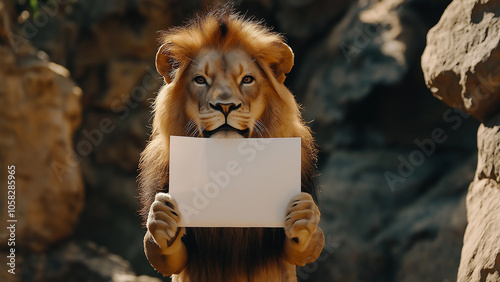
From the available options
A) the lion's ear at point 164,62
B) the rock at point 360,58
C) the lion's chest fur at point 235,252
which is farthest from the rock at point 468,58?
the rock at point 360,58

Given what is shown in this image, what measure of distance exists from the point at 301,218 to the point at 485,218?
90 centimetres

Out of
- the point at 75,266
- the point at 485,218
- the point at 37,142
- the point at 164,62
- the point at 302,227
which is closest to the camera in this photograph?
Answer: the point at 302,227

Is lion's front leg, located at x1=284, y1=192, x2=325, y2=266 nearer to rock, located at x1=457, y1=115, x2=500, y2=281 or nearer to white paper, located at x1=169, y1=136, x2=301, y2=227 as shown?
white paper, located at x1=169, y1=136, x2=301, y2=227

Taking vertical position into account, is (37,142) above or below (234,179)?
below

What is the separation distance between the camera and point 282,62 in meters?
2.83

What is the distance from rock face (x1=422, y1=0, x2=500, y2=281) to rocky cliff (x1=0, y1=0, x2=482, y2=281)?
9.96ft

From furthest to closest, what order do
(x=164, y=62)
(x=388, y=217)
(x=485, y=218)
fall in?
(x=388, y=217) → (x=164, y=62) → (x=485, y=218)

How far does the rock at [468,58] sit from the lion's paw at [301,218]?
98cm

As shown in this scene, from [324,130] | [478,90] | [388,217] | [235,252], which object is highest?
[478,90]

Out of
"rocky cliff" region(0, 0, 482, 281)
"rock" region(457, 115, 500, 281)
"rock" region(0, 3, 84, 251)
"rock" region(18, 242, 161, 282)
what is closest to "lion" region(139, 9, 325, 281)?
"rock" region(457, 115, 500, 281)

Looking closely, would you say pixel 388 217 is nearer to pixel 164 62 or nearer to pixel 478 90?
pixel 478 90

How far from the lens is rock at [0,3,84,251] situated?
598 centimetres

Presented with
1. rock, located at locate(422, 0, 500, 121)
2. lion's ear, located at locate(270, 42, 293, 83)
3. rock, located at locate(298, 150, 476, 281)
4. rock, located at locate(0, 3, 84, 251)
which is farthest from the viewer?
rock, located at locate(0, 3, 84, 251)

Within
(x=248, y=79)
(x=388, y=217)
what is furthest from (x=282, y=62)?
(x=388, y=217)
